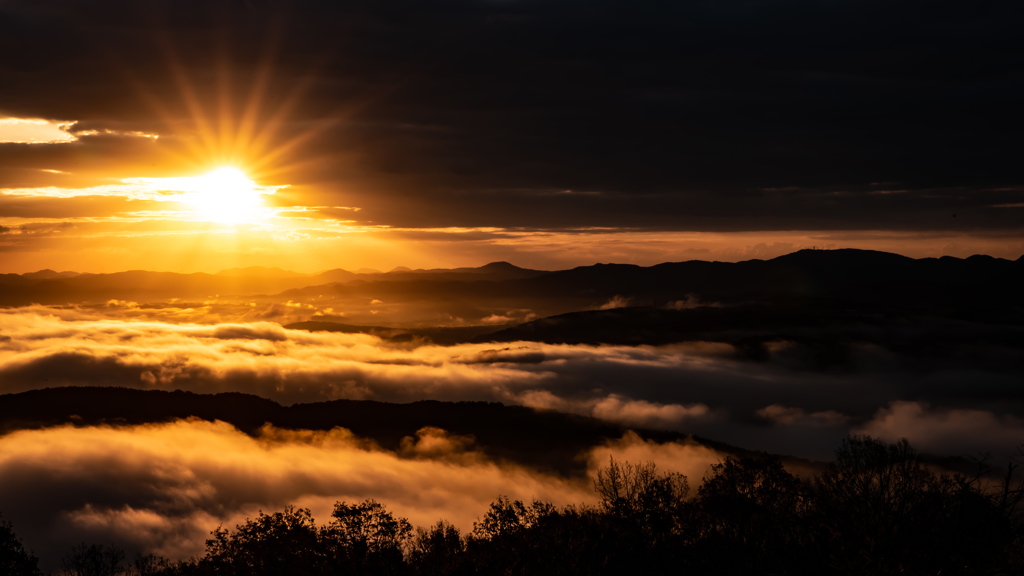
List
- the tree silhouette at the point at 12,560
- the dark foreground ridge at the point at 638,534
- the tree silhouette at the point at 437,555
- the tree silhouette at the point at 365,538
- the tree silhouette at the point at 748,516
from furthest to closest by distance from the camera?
1. the tree silhouette at the point at 12,560
2. the tree silhouette at the point at 365,538
3. the tree silhouette at the point at 437,555
4. the tree silhouette at the point at 748,516
5. the dark foreground ridge at the point at 638,534

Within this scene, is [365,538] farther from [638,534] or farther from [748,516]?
[748,516]

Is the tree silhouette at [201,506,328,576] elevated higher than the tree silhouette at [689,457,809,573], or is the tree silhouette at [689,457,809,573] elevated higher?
the tree silhouette at [689,457,809,573]

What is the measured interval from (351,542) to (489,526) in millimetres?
15143

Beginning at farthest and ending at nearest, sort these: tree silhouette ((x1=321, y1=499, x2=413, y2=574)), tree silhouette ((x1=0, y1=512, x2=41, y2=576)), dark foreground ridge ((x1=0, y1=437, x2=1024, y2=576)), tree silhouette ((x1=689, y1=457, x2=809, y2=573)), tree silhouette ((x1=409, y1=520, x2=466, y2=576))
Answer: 1. tree silhouette ((x1=0, y1=512, x2=41, y2=576))
2. tree silhouette ((x1=321, y1=499, x2=413, y2=574))
3. tree silhouette ((x1=409, y1=520, x2=466, y2=576))
4. tree silhouette ((x1=689, y1=457, x2=809, y2=573))
5. dark foreground ridge ((x1=0, y1=437, x2=1024, y2=576))

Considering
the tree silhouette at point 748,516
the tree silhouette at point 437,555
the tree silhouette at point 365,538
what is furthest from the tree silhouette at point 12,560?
the tree silhouette at point 748,516

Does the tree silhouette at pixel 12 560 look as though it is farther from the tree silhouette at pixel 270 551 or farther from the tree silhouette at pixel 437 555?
the tree silhouette at pixel 437 555

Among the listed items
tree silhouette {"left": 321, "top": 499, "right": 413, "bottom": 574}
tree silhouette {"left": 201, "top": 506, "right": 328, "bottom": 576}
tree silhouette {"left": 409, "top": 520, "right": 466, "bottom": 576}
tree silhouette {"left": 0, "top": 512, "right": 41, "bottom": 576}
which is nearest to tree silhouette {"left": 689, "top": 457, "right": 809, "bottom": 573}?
tree silhouette {"left": 409, "top": 520, "right": 466, "bottom": 576}

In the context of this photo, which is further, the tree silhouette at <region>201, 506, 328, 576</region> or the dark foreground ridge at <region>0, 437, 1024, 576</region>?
the tree silhouette at <region>201, 506, 328, 576</region>

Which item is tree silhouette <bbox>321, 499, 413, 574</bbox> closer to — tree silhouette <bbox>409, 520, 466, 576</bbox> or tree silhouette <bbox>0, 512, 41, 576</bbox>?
tree silhouette <bbox>409, 520, 466, 576</bbox>

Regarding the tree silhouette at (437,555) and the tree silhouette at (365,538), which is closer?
the tree silhouette at (437,555)

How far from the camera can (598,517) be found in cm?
7300

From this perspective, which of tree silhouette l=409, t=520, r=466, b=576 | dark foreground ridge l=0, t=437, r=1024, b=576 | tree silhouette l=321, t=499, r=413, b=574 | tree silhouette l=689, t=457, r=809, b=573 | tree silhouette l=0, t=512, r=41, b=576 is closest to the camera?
dark foreground ridge l=0, t=437, r=1024, b=576

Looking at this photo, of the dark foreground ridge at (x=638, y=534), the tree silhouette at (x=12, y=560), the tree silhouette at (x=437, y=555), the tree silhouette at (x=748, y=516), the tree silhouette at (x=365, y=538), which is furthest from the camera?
the tree silhouette at (x=12, y=560)

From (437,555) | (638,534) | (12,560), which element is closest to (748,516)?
(638,534)
